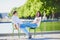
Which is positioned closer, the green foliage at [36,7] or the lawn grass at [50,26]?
the green foliage at [36,7]

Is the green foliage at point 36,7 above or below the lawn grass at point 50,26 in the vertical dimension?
above

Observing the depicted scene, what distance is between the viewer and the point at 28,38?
9.77m

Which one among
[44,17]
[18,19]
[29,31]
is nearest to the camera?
[18,19]

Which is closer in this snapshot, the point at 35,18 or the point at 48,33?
the point at 35,18

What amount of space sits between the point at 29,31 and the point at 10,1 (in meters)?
1.49

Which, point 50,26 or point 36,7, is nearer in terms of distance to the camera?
point 36,7

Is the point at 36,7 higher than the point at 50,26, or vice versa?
the point at 36,7

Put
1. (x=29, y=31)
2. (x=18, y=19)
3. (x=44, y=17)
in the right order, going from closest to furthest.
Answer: (x=18, y=19) → (x=29, y=31) → (x=44, y=17)

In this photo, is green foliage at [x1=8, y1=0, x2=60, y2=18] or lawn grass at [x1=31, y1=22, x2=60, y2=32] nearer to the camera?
green foliage at [x1=8, y1=0, x2=60, y2=18]

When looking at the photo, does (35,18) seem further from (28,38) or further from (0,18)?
(0,18)

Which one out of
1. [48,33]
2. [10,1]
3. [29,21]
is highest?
[10,1]

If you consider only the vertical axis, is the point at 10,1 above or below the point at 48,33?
above

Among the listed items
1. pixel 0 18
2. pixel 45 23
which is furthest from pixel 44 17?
pixel 0 18

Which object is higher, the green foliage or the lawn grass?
the green foliage
